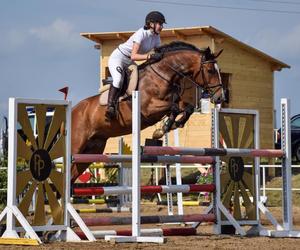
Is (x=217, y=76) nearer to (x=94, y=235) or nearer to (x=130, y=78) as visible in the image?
(x=130, y=78)

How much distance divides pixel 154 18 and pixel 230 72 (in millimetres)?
11796

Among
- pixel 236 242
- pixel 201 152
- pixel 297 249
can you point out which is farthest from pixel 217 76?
pixel 297 249

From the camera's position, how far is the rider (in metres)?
9.71

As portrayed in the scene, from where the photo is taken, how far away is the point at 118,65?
10.0 metres

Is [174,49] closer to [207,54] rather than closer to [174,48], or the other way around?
[174,48]

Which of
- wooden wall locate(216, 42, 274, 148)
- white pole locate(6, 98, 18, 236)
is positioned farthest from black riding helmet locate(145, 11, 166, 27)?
wooden wall locate(216, 42, 274, 148)

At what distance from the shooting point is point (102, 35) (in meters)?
21.8

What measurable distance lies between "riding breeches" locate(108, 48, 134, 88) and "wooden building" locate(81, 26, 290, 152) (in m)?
10.1

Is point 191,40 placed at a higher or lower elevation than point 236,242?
higher

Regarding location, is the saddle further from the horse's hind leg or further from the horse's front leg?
the horse's front leg

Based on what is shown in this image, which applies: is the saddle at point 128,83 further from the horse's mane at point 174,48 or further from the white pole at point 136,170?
the white pole at point 136,170

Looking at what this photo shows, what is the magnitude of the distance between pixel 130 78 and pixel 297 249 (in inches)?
136

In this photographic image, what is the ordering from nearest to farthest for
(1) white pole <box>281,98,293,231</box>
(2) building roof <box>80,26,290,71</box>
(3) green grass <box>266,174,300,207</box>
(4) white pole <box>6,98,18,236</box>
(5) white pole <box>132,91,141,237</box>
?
(4) white pole <box>6,98,18,236</box> < (5) white pole <box>132,91,141,237</box> < (1) white pole <box>281,98,293,231</box> < (3) green grass <box>266,174,300,207</box> < (2) building roof <box>80,26,290,71</box>

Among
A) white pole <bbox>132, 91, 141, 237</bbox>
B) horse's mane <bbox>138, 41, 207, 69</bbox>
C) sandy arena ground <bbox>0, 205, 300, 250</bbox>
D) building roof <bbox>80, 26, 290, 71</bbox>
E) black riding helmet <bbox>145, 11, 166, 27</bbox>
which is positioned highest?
building roof <bbox>80, 26, 290, 71</bbox>
